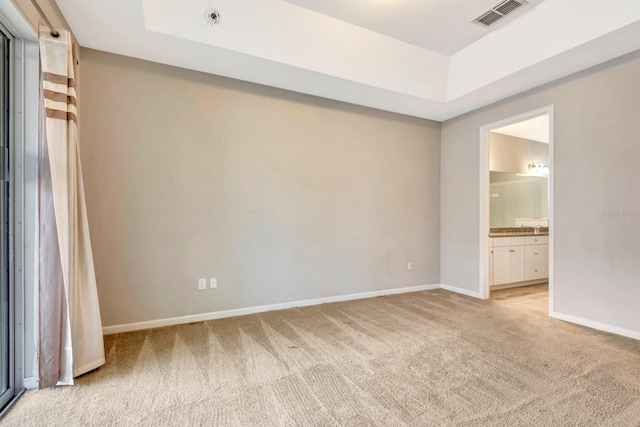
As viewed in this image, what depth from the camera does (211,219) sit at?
3191 millimetres

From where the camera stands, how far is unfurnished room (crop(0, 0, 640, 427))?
73.2 inches

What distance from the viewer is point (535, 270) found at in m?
5.02

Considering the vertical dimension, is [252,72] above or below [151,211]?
above

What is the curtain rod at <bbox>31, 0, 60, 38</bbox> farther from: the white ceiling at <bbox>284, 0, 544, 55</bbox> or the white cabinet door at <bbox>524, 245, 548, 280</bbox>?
the white cabinet door at <bbox>524, 245, 548, 280</bbox>

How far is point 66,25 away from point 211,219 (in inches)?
76.3

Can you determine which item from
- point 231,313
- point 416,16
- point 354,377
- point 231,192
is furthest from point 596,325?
point 231,192

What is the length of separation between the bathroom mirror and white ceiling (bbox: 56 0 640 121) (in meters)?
2.32

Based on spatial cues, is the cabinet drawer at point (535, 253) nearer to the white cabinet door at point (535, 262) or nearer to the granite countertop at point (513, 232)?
the white cabinet door at point (535, 262)

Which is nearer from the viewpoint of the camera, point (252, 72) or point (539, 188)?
point (252, 72)

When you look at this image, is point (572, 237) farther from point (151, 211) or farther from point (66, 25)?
point (66, 25)

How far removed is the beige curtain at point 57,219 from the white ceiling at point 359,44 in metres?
0.70

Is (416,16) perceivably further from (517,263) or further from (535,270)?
(535,270)

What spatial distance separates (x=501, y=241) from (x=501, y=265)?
36cm

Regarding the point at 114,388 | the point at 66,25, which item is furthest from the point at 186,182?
the point at 114,388
